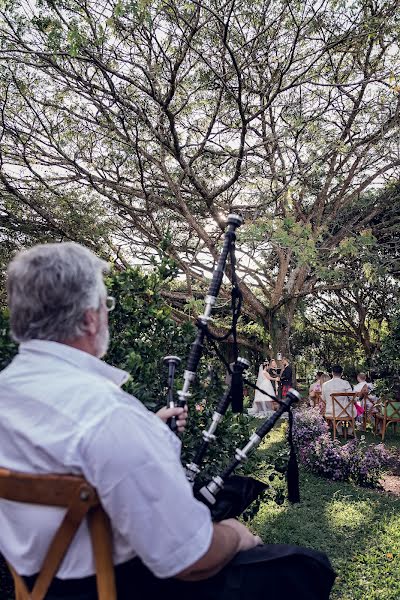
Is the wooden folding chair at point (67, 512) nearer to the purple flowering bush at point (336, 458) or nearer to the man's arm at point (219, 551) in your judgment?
the man's arm at point (219, 551)

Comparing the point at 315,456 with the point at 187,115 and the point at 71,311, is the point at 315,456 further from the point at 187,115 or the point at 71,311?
the point at 71,311

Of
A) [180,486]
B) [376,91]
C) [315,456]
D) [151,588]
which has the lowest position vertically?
[315,456]

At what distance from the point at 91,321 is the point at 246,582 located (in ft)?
3.24

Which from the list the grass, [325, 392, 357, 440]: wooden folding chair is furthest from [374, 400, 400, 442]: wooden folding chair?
the grass

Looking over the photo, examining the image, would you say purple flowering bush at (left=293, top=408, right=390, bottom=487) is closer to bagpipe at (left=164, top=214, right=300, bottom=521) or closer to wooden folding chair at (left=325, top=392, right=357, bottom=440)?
wooden folding chair at (left=325, top=392, right=357, bottom=440)

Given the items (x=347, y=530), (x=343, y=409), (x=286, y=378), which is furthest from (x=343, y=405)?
(x=347, y=530)

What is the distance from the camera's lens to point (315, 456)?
8266mm

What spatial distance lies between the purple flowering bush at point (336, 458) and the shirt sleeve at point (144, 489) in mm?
7018

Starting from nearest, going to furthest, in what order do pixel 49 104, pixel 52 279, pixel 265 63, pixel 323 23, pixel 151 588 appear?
1. pixel 52 279
2. pixel 151 588
3. pixel 323 23
4. pixel 265 63
5. pixel 49 104

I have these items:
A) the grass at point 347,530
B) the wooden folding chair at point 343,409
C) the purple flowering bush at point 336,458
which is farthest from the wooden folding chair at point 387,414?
the grass at point 347,530

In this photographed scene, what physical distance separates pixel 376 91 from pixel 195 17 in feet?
14.2

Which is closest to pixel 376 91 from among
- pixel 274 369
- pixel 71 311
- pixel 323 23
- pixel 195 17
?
pixel 323 23

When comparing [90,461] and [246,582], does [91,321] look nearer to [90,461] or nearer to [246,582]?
[90,461]

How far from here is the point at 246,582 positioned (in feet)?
5.57
